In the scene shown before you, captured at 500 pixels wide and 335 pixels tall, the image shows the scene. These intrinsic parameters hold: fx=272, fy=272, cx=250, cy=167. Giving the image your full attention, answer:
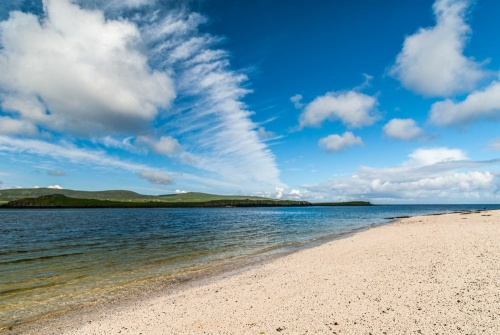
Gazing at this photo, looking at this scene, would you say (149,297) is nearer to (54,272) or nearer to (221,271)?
(221,271)

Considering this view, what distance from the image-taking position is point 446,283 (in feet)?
40.5

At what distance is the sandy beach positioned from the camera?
9.17m

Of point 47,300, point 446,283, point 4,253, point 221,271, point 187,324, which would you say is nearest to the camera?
point 187,324

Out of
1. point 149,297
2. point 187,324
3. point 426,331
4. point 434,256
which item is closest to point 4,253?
point 149,297

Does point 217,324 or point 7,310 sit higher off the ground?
point 217,324

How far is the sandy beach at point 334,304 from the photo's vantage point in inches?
361

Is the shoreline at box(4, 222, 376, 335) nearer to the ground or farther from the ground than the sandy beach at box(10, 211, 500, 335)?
nearer to the ground

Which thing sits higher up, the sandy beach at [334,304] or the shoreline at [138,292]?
the sandy beach at [334,304]

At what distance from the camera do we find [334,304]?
36.8ft

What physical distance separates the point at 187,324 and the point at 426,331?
8.25 meters

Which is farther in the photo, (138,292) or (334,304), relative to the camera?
(138,292)

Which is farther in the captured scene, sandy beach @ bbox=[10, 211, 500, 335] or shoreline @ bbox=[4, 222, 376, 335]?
shoreline @ bbox=[4, 222, 376, 335]

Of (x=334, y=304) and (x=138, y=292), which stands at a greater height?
(x=334, y=304)

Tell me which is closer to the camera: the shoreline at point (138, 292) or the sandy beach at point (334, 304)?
the sandy beach at point (334, 304)
